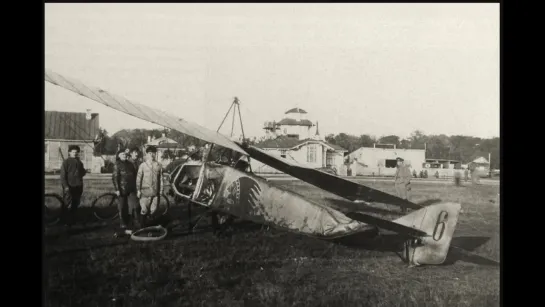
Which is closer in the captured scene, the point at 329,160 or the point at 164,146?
the point at 164,146

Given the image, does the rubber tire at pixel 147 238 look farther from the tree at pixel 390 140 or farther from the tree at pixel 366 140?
the tree at pixel 390 140

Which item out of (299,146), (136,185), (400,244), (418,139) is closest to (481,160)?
(418,139)

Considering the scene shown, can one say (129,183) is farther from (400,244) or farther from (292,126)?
(400,244)

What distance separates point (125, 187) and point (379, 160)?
2.02 m

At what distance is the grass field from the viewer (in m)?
3.40

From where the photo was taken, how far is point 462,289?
12.1ft

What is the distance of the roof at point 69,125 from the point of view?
3.40 metres

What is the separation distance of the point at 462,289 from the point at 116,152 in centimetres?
299

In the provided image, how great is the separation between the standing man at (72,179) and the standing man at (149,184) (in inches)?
17.1

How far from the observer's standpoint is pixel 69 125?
3404 millimetres
